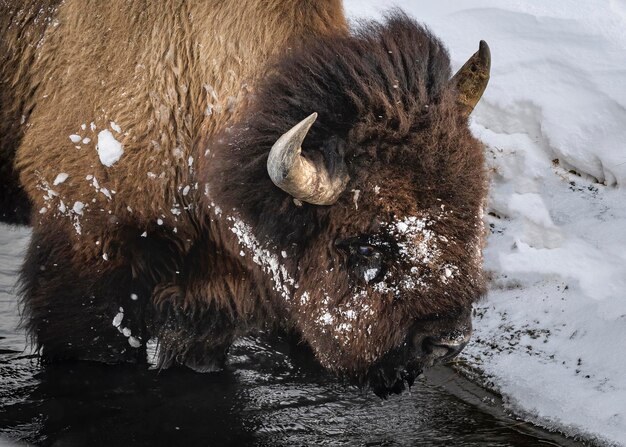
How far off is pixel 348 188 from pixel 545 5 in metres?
4.22

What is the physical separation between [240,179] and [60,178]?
1025 mm

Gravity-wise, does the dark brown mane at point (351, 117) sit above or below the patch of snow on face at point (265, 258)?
above

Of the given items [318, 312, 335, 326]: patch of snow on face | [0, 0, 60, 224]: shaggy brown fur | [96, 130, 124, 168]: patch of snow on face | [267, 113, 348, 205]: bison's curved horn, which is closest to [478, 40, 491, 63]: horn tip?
[267, 113, 348, 205]: bison's curved horn

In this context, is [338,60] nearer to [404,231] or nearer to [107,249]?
[404,231]

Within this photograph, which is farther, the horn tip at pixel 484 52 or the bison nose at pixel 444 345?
the horn tip at pixel 484 52

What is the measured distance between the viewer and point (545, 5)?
7.41 m

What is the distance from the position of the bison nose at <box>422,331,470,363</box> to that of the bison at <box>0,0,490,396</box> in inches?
0.4

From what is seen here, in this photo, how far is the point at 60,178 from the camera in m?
4.48

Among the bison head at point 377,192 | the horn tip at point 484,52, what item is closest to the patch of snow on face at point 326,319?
the bison head at point 377,192

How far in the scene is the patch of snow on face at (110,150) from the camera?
4.38 m

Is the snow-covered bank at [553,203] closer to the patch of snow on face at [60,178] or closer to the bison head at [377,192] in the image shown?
the bison head at [377,192]

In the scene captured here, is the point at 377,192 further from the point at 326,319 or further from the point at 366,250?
the point at 326,319

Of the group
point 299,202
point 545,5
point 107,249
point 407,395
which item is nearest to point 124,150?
point 107,249

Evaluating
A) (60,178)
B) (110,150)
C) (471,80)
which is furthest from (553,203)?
(60,178)
